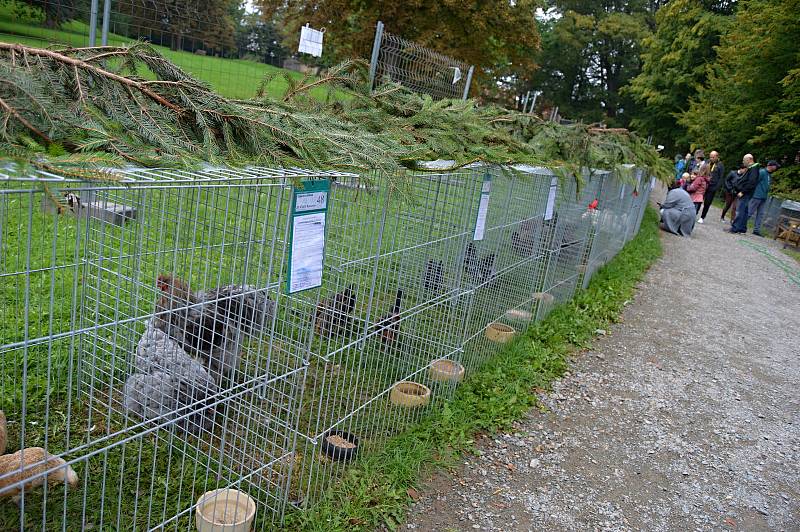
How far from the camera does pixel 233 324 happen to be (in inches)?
106

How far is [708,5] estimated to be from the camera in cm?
2838

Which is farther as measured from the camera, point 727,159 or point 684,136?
point 684,136

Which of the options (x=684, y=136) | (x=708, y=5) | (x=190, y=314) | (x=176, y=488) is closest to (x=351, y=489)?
(x=176, y=488)

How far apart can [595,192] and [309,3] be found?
8.78m

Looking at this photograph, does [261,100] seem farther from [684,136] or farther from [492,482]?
[684,136]

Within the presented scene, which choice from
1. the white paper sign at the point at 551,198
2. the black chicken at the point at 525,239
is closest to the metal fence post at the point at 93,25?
the black chicken at the point at 525,239

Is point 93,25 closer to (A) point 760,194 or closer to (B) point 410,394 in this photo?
(B) point 410,394

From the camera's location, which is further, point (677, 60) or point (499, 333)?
point (677, 60)

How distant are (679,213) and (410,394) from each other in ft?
34.9

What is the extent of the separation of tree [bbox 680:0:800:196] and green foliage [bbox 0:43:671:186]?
18.6 meters

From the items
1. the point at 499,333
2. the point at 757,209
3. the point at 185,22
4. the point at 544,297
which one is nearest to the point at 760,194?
the point at 757,209

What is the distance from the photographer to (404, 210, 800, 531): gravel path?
3.32 metres

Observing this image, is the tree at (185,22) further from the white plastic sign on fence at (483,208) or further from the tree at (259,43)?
the white plastic sign on fence at (483,208)

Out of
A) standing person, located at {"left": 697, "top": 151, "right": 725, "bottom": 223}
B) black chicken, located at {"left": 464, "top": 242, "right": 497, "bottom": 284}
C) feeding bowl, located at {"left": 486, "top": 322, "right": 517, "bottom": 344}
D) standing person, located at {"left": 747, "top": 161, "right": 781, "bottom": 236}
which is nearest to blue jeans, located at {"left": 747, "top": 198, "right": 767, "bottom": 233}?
standing person, located at {"left": 747, "top": 161, "right": 781, "bottom": 236}
